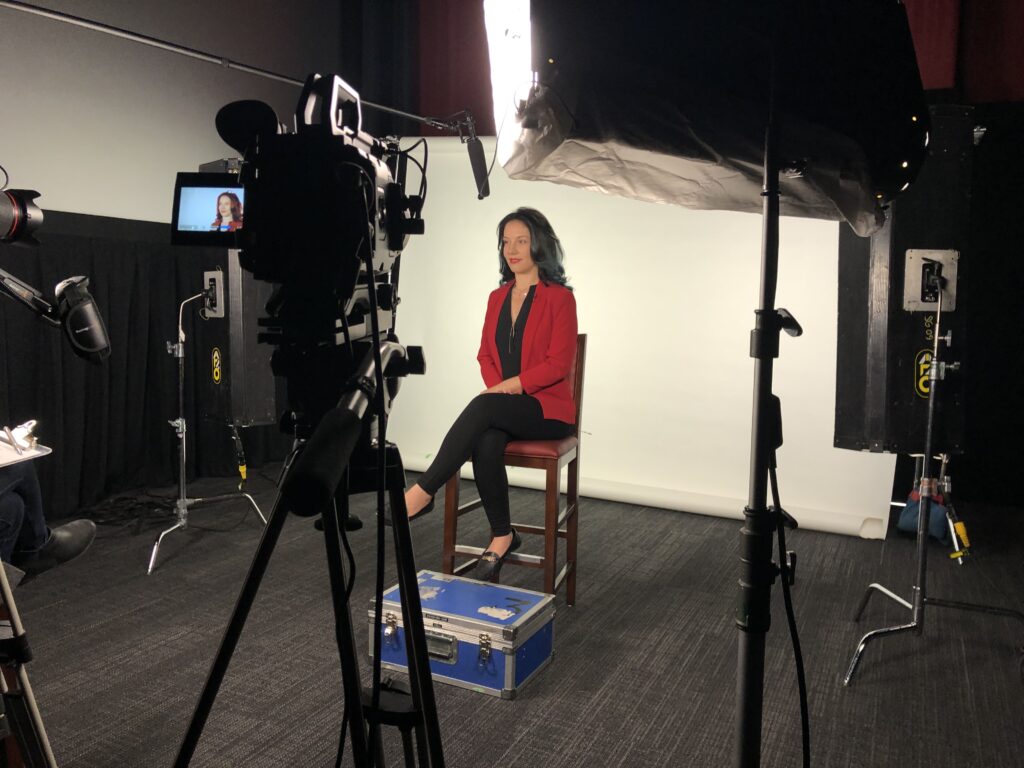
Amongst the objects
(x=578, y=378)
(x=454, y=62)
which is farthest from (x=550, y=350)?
(x=454, y=62)

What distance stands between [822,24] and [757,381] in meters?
0.42

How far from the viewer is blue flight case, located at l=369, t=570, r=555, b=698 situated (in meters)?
1.93

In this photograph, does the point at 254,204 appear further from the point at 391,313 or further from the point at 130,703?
the point at 130,703

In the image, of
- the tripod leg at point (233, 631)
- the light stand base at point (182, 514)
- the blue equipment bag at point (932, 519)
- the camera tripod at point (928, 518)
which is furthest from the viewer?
the blue equipment bag at point (932, 519)

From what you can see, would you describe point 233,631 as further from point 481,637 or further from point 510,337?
point 510,337

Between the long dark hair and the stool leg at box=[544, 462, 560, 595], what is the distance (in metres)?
0.78

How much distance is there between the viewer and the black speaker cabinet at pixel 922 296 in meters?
2.24

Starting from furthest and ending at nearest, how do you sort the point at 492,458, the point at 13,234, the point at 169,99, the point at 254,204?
the point at 169,99 < the point at 492,458 < the point at 13,234 < the point at 254,204

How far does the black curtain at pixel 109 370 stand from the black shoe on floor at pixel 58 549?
0.93 metres

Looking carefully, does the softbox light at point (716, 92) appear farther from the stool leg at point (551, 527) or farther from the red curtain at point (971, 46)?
the red curtain at point (971, 46)

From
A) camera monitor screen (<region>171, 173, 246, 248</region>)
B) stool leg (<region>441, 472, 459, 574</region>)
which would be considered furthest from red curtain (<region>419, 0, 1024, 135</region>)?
camera monitor screen (<region>171, 173, 246, 248</region>)

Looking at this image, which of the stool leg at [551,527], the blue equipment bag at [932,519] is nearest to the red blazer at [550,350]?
the stool leg at [551,527]

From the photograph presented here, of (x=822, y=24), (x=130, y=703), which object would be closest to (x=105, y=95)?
(x=130, y=703)

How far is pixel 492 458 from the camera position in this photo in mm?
2590
